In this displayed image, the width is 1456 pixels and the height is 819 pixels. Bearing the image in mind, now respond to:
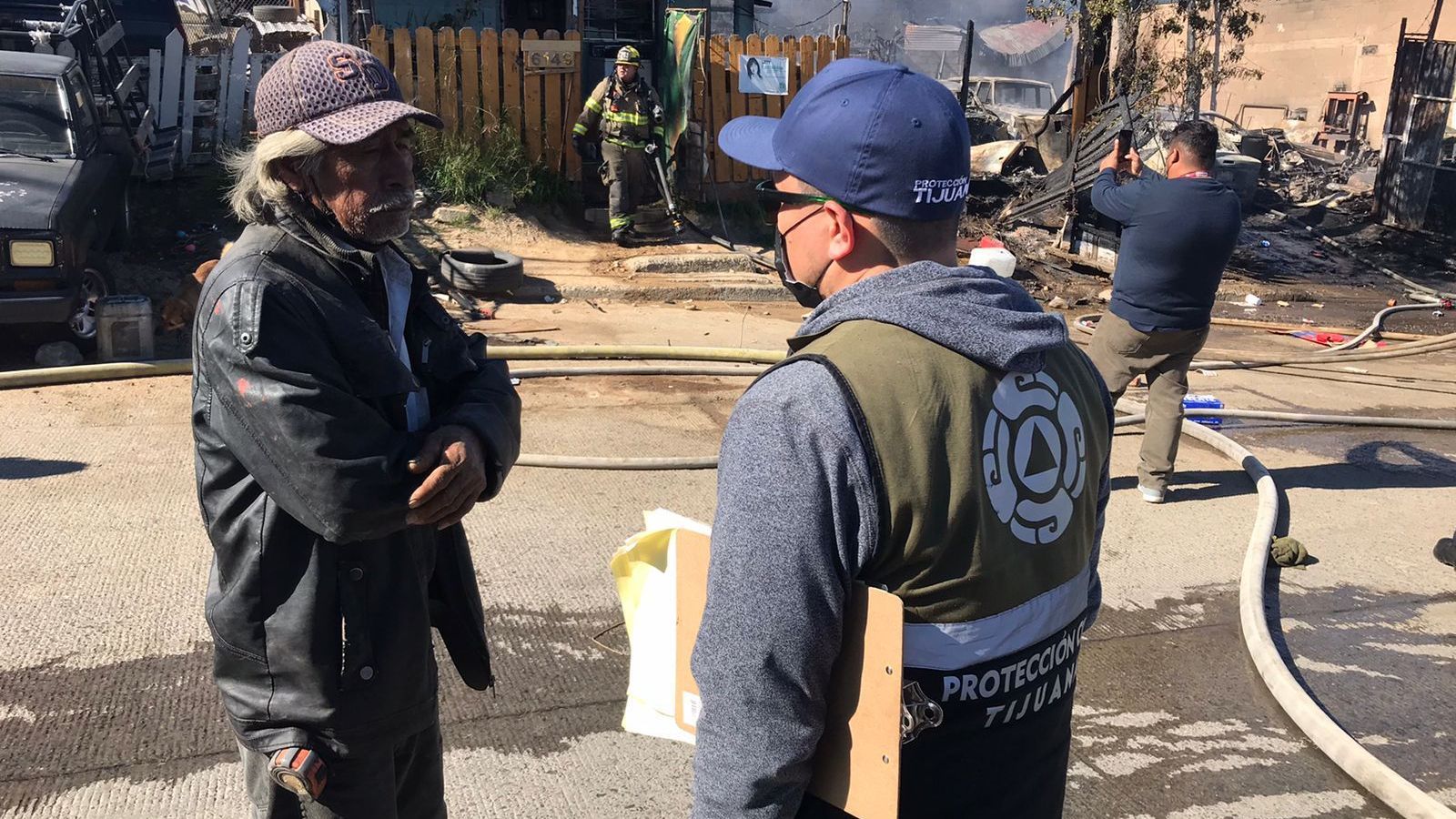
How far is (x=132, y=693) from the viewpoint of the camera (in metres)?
3.54

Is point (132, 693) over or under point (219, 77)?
under

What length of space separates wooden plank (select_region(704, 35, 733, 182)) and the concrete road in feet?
22.8

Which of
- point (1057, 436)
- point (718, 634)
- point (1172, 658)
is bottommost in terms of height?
point (1172, 658)

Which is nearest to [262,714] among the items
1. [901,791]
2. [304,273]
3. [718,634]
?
[304,273]

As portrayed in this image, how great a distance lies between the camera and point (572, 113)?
1273 cm

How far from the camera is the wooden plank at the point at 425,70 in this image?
11.8m

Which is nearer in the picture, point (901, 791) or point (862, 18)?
point (901, 791)

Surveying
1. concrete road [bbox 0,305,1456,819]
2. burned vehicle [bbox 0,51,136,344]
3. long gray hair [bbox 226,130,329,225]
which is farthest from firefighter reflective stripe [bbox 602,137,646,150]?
long gray hair [bbox 226,130,329,225]

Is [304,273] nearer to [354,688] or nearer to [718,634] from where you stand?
[354,688]

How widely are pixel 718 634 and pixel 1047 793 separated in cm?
64

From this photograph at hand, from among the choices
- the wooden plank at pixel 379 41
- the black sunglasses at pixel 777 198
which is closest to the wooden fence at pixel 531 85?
the wooden plank at pixel 379 41

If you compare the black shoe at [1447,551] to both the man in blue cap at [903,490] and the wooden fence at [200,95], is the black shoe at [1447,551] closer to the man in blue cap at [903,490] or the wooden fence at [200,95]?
the man in blue cap at [903,490]

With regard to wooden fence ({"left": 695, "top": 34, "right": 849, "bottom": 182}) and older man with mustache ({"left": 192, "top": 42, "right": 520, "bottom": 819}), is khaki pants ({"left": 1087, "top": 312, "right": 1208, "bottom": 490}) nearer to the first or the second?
older man with mustache ({"left": 192, "top": 42, "right": 520, "bottom": 819})

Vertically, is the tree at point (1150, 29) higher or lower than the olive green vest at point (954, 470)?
higher
